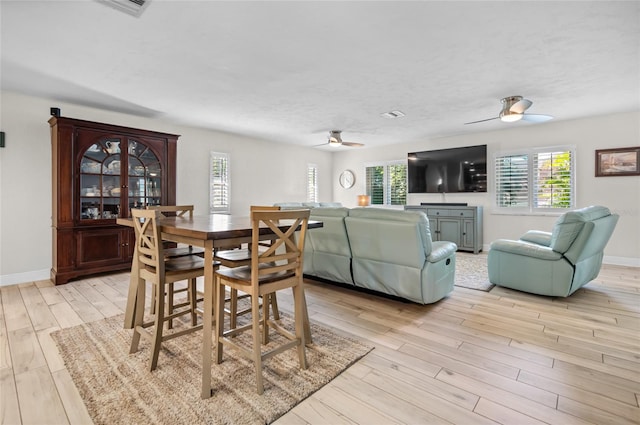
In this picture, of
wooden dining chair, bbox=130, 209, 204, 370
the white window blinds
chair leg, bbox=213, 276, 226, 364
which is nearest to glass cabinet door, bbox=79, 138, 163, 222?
wooden dining chair, bbox=130, 209, 204, 370

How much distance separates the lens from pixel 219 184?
6129 millimetres

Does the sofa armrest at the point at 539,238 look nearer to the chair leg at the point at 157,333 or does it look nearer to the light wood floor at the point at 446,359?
the light wood floor at the point at 446,359

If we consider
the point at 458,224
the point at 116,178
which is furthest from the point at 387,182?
the point at 116,178

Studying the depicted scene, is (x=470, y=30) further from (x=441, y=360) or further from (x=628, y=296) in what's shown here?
(x=628, y=296)

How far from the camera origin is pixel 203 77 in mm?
3381

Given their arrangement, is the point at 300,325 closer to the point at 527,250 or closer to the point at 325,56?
the point at 325,56

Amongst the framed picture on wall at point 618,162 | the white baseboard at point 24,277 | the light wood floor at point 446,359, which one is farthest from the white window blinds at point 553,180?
the white baseboard at point 24,277

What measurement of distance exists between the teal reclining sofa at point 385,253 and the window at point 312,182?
14.4 feet

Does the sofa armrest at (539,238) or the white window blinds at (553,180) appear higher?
Result: the white window blinds at (553,180)

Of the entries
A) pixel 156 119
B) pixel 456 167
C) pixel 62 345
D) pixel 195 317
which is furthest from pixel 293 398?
pixel 456 167

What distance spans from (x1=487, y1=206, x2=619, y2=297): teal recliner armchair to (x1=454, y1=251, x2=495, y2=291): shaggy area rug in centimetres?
23

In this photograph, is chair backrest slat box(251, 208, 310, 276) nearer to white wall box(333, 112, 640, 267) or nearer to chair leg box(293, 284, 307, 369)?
chair leg box(293, 284, 307, 369)

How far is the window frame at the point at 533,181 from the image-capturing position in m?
5.36

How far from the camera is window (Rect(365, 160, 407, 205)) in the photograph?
7535 mm
